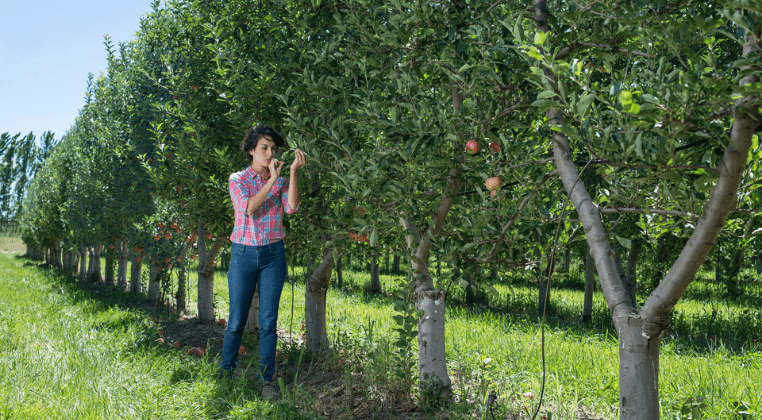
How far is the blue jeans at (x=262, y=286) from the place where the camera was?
3725mm

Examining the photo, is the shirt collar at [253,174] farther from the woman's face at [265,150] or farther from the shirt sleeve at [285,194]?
the shirt sleeve at [285,194]

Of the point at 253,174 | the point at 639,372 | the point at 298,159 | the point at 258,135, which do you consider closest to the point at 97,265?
the point at 253,174

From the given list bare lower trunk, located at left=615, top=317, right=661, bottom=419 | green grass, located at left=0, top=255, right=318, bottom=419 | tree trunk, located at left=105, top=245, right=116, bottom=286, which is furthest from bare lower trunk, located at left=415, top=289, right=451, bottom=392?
tree trunk, located at left=105, top=245, right=116, bottom=286

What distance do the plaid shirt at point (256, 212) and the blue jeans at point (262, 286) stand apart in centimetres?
8

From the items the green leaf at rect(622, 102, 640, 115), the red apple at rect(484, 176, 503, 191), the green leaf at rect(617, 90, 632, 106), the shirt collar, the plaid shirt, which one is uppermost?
the green leaf at rect(617, 90, 632, 106)

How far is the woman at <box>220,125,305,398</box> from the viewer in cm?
371

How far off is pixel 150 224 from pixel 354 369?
5642mm

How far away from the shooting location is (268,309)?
12.3 feet

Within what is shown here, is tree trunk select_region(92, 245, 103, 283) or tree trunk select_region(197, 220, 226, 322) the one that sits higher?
tree trunk select_region(197, 220, 226, 322)

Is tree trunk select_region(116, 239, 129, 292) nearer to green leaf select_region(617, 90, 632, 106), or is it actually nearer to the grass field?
the grass field

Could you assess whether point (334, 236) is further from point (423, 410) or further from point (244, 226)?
point (423, 410)

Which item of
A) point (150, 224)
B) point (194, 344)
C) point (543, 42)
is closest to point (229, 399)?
point (194, 344)

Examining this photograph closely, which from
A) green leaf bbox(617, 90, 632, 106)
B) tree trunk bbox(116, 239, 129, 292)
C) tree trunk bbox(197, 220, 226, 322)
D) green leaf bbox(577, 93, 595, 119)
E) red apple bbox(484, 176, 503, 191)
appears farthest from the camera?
tree trunk bbox(116, 239, 129, 292)

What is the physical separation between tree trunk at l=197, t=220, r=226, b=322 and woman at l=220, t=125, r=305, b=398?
335 cm
